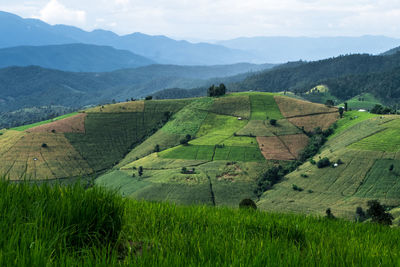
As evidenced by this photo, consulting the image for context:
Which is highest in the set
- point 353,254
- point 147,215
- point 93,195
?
point 93,195

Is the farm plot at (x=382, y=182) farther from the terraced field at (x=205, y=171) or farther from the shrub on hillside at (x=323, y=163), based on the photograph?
the terraced field at (x=205, y=171)

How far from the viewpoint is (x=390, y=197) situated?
433ft

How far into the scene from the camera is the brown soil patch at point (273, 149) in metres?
181

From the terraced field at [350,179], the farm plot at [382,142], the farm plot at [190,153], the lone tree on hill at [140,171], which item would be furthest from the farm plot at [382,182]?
the lone tree on hill at [140,171]

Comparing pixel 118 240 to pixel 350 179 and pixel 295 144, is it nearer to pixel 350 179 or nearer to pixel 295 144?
pixel 350 179

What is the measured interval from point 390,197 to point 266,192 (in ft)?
158

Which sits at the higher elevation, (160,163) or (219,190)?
(160,163)

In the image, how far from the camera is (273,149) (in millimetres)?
187750

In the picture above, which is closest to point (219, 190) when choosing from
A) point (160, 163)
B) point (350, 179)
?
point (160, 163)

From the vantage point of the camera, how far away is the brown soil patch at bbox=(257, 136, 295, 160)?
180875 mm

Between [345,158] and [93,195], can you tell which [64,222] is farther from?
[345,158]

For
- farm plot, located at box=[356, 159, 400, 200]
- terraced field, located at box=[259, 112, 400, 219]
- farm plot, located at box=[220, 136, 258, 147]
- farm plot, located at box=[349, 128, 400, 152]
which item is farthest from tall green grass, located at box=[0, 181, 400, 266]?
farm plot, located at box=[220, 136, 258, 147]

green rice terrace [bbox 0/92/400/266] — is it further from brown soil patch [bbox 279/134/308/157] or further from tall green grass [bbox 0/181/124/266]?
brown soil patch [bbox 279/134/308/157]

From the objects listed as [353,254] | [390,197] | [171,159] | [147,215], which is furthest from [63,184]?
[171,159]
